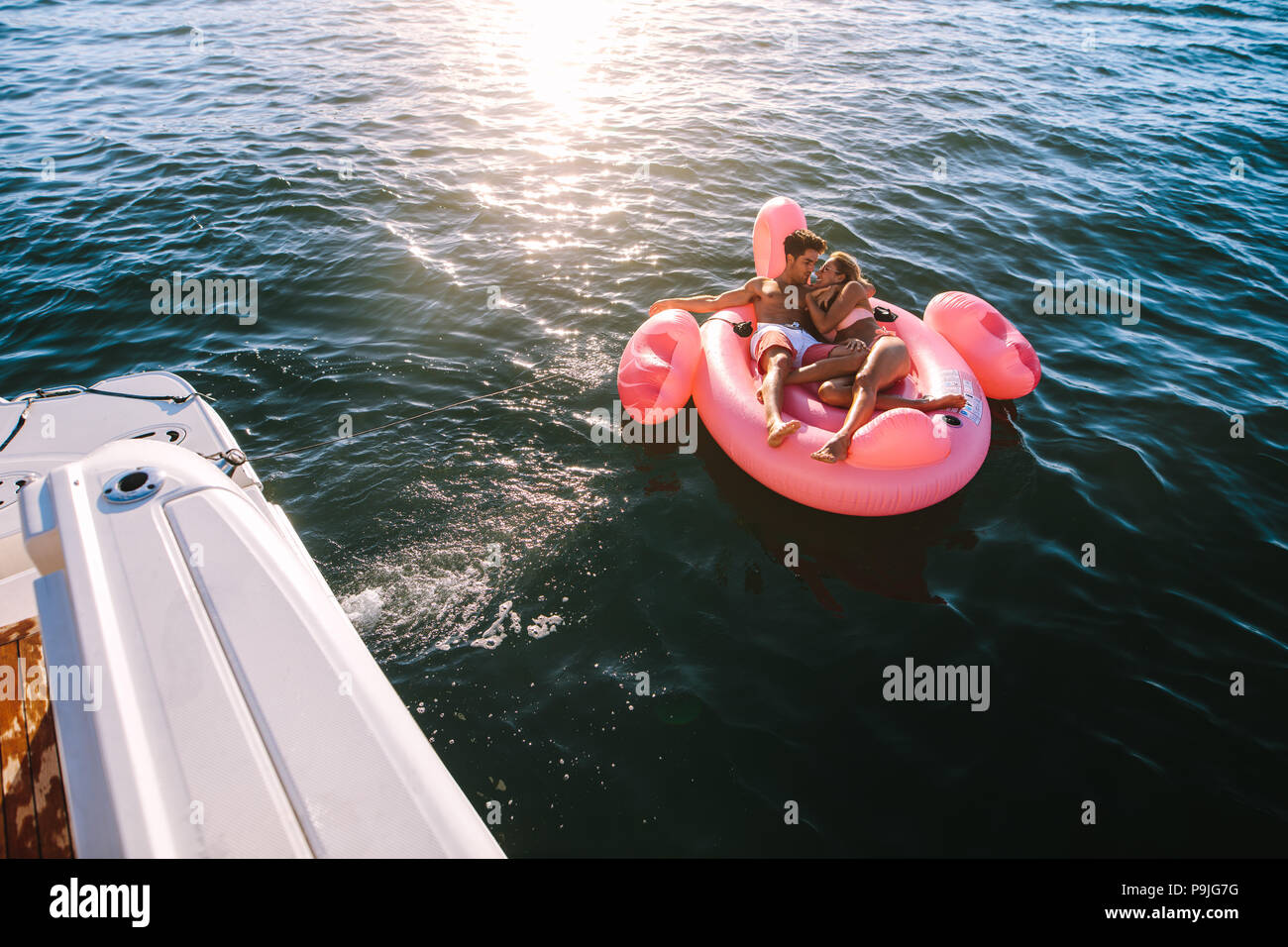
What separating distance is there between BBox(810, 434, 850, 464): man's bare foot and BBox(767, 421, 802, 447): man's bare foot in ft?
0.75

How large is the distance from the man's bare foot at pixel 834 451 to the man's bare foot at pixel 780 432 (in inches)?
9.0

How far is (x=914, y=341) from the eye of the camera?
5.25 metres

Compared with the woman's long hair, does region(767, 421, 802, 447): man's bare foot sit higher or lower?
lower

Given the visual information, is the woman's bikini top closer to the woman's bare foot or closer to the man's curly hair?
the man's curly hair

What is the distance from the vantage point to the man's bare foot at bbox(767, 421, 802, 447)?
4395 millimetres

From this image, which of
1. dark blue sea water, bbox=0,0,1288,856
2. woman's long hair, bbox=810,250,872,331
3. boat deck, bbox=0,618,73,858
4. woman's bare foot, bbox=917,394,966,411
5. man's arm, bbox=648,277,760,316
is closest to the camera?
boat deck, bbox=0,618,73,858

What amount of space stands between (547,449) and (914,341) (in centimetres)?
288

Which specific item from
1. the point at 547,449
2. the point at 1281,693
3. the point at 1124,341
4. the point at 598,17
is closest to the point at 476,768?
the point at 547,449

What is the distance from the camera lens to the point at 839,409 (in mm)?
4812

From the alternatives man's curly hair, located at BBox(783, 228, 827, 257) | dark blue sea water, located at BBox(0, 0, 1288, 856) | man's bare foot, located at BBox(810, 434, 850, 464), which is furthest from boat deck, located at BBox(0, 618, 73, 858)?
man's curly hair, located at BBox(783, 228, 827, 257)

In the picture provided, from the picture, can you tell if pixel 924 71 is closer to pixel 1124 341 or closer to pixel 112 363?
pixel 1124 341

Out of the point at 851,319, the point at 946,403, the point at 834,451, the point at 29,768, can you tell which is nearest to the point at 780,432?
the point at 834,451

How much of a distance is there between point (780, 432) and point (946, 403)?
1.18m

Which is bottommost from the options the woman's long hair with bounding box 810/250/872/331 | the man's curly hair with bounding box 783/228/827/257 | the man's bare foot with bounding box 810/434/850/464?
the man's bare foot with bounding box 810/434/850/464
